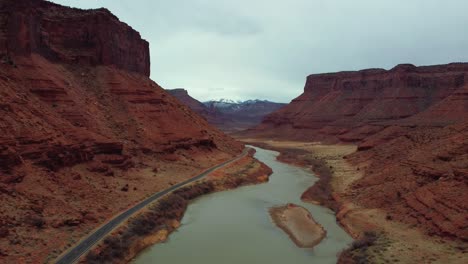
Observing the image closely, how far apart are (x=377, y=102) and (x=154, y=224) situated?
100m

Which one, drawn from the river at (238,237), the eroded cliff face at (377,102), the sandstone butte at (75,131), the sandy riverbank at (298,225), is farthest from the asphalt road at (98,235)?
the eroded cliff face at (377,102)

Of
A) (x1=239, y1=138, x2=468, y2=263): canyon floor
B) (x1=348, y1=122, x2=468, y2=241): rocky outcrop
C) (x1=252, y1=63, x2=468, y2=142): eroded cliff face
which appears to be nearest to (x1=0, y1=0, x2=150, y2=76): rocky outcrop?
(x1=239, y1=138, x2=468, y2=263): canyon floor

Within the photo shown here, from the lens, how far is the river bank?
2300 centimetres

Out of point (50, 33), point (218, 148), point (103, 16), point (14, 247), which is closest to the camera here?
point (14, 247)

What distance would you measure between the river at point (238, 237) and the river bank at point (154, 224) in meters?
0.67

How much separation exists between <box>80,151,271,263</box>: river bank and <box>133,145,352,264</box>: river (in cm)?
67

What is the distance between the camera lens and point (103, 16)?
57.4m

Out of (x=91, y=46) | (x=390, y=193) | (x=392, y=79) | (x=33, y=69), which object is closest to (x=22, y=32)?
(x=33, y=69)

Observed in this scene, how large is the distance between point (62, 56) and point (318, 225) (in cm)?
4066

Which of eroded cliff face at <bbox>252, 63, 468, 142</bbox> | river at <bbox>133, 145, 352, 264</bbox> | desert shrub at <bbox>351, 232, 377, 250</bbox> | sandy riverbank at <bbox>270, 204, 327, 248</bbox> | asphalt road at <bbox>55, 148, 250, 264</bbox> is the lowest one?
river at <bbox>133, 145, 352, 264</bbox>

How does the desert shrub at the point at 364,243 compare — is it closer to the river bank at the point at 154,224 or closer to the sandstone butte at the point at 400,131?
the sandstone butte at the point at 400,131

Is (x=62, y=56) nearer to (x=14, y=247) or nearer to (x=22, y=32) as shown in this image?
(x=22, y=32)

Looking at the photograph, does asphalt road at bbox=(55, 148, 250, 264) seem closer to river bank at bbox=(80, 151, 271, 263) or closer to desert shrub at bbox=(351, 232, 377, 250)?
river bank at bbox=(80, 151, 271, 263)

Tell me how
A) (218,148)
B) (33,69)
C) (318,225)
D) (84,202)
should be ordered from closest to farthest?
(84,202) < (318,225) < (33,69) < (218,148)
